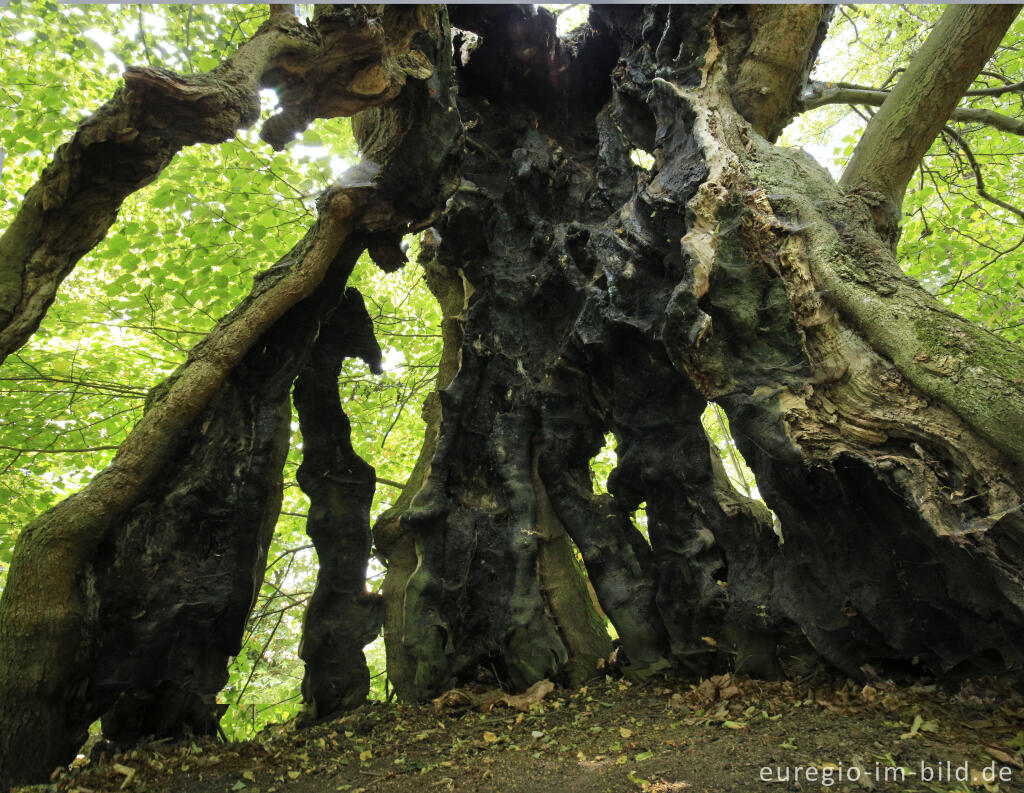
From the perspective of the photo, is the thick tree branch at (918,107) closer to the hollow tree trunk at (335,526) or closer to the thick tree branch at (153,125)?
the thick tree branch at (153,125)

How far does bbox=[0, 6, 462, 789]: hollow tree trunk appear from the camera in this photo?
2920mm

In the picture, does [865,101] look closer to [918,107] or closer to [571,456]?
[918,107]

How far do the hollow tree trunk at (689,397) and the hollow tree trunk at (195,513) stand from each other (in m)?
1.10

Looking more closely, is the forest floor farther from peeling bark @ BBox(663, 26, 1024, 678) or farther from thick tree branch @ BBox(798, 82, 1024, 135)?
thick tree branch @ BBox(798, 82, 1024, 135)

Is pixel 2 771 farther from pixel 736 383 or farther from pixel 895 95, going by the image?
pixel 895 95

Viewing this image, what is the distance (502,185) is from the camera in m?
5.84

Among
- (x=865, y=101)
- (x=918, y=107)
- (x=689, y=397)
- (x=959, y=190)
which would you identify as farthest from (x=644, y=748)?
(x=959, y=190)

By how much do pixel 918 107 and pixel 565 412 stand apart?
10.2ft

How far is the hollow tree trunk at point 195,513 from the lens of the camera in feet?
9.58

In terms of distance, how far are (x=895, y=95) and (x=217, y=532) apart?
5321 mm

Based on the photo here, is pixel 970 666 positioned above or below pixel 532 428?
below

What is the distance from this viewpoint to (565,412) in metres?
4.73

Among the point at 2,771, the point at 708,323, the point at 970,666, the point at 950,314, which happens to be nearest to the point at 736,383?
the point at 708,323

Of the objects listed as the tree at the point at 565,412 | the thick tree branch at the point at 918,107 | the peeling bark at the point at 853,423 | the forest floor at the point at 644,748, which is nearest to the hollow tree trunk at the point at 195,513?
the tree at the point at 565,412
